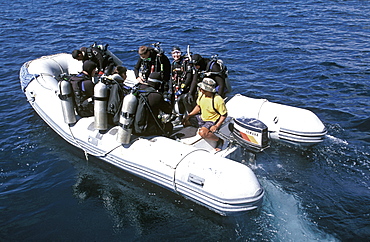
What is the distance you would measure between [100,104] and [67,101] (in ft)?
2.87

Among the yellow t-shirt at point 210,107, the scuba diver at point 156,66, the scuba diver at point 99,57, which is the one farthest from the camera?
the scuba diver at point 99,57

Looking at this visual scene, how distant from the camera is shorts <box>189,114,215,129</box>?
6496 millimetres

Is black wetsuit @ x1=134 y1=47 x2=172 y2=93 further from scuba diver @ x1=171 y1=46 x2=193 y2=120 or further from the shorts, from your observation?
the shorts

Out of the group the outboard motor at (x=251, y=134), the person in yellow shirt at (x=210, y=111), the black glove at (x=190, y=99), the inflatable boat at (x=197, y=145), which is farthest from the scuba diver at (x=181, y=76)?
the outboard motor at (x=251, y=134)

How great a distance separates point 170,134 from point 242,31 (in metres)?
10.1

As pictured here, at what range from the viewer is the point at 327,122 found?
8477 mm

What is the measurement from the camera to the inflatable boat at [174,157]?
17.5 ft

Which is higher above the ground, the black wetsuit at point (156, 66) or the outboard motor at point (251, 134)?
the black wetsuit at point (156, 66)

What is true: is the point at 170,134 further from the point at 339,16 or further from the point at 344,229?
the point at 339,16

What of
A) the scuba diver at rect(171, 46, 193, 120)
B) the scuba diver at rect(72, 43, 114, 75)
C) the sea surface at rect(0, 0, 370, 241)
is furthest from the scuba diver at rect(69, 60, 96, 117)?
the scuba diver at rect(171, 46, 193, 120)

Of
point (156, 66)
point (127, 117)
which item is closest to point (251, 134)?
point (127, 117)

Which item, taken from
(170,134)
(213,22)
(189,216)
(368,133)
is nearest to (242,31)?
(213,22)

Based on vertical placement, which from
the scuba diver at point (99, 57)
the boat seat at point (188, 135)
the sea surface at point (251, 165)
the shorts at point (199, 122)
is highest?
the scuba diver at point (99, 57)

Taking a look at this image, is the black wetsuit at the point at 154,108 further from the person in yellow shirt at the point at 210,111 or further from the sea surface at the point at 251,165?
the sea surface at the point at 251,165
